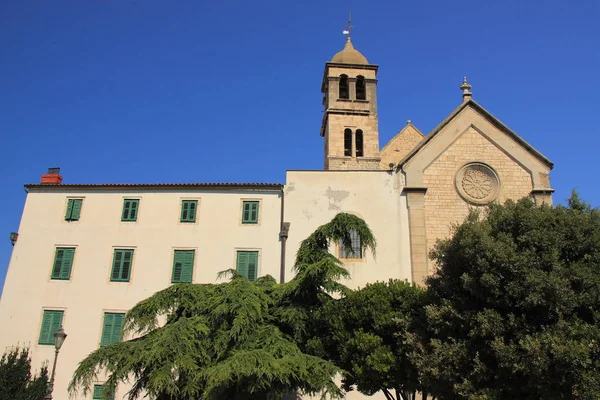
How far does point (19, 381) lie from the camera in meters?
19.2

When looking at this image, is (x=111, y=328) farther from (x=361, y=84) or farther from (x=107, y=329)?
(x=361, y=84)

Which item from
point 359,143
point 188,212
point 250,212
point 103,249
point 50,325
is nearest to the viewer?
point 50,325

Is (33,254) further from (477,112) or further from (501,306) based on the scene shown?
(477,112)

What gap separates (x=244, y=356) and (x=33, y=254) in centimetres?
1500

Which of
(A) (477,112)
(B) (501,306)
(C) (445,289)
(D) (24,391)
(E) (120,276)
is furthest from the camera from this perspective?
(A) (477,112)

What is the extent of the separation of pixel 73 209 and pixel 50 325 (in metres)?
5.51

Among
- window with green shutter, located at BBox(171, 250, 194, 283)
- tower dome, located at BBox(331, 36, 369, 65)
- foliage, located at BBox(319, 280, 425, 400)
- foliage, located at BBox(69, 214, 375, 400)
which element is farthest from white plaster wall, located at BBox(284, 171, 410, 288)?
tower dome, located at BBox(331, 36, 369, 65)

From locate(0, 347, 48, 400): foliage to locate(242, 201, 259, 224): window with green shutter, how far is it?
10321 mm

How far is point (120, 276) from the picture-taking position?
22.8 m

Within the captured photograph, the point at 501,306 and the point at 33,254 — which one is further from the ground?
the point at 33,254

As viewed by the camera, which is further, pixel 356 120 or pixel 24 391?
pixel 356 120

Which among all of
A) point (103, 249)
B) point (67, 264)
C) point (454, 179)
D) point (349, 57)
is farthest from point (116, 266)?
point (349, 57)

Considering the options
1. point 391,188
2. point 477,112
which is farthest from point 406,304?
point 477,112

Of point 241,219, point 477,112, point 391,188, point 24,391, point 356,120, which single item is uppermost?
point 356,120
